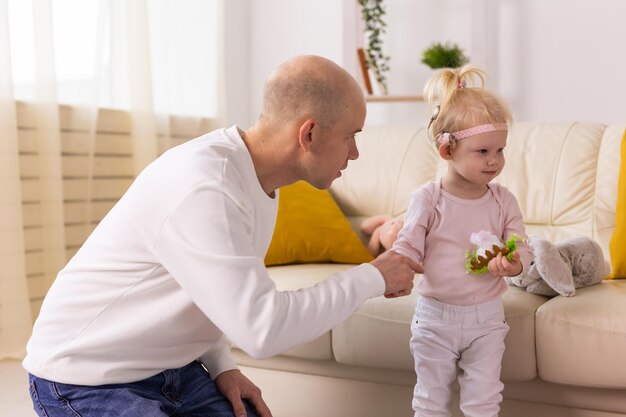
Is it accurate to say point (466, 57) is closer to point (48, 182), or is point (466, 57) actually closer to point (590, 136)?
point (590, 136)

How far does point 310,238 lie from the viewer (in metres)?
2.89

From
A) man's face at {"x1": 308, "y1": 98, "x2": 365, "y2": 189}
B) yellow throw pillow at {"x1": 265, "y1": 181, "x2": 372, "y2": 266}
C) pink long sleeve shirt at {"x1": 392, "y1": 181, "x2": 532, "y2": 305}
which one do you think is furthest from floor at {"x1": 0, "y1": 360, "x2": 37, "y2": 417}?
man's face at {"x1": 308, "y1": 98, "x2": 365, "y2": 189}

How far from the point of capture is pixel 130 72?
369 cm

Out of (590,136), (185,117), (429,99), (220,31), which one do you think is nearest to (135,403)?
(429,99)

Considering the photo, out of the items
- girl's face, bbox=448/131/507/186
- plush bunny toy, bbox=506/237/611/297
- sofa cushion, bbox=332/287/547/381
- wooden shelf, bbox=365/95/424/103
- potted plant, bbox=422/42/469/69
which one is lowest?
sofa cushion, bbox=332/287/547/381

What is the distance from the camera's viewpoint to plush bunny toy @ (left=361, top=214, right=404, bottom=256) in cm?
285

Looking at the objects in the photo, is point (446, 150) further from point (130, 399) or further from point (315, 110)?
point (130, 399)

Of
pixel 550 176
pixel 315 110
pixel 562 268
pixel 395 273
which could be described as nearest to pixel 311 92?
pixel 315 110

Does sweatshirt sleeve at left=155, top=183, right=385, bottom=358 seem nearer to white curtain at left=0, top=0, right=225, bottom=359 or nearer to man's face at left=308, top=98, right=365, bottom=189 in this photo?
man's face at left=308, top=98, right=365, bottom=189

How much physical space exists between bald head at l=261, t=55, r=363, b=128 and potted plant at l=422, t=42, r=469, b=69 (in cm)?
236

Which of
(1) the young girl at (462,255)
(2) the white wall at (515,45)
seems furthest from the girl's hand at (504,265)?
(2) the white wall at (515,45)

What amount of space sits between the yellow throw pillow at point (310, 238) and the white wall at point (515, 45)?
117 cm

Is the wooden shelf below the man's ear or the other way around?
below

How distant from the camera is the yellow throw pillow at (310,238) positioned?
2857mm
